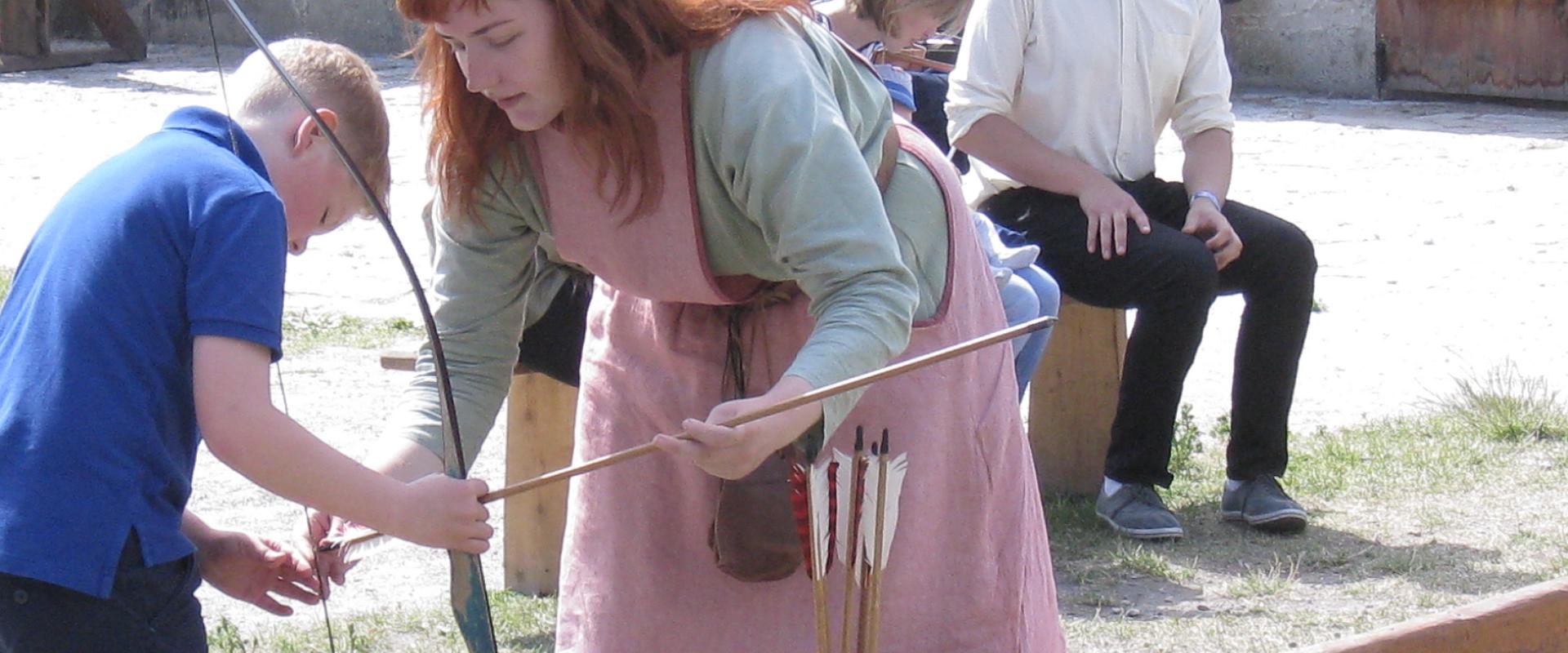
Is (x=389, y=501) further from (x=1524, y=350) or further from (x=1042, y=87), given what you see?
(x=1524, y=350)

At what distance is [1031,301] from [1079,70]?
87cm

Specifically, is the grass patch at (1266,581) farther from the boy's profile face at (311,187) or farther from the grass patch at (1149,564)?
the boy's profile face at (311,187)

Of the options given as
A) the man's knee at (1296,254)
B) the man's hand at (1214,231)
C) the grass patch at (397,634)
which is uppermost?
the man's hand at (1214,231)

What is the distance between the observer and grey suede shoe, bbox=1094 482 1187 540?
3.56 metres

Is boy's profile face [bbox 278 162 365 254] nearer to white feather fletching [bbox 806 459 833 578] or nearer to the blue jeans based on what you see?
white feather fletching [bbox 806 459 833 578]

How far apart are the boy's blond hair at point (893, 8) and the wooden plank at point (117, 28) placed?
35.7 ft

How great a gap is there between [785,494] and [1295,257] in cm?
192

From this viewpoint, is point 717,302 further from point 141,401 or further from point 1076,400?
point 1076,400

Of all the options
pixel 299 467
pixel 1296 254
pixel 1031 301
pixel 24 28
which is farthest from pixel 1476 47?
pixel 299 467

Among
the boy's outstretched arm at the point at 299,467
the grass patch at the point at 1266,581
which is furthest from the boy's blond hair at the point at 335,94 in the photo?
the grass patch at the point at 1266,581

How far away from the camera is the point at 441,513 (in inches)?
65.8

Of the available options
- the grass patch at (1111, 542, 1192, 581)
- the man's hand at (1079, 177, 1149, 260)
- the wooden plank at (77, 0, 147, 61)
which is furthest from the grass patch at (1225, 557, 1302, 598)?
the wooden plank at (77, 0, 147, 61)

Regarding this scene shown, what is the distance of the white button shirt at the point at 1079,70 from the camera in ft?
11.7

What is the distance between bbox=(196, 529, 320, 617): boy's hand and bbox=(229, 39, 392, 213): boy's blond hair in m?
0.41
